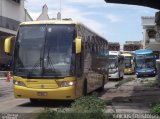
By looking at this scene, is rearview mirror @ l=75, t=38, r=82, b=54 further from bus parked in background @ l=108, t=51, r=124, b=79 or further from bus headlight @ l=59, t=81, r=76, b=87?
bus parked in background @ l=108, t=51, r=124, b=79

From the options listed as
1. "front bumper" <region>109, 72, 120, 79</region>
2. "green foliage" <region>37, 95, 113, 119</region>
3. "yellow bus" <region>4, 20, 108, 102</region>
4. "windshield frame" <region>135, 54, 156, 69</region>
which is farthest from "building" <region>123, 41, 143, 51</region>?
"green foliage" <region>37, 95, 113, 119</region>

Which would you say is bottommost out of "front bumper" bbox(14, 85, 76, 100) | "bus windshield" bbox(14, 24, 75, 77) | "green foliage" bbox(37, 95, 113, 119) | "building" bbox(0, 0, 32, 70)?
"front bumper" bbox(14, 85, 76, 100)

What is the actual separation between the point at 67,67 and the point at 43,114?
281 inches

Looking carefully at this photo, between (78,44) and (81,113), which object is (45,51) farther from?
(81,113)

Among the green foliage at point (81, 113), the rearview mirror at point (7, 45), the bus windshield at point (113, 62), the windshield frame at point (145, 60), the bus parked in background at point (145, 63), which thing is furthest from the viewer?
the windshield frame at point (145, 60)

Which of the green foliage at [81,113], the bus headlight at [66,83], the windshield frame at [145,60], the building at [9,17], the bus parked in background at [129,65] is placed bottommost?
the bus parked in background at [129,65]

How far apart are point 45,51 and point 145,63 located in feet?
144

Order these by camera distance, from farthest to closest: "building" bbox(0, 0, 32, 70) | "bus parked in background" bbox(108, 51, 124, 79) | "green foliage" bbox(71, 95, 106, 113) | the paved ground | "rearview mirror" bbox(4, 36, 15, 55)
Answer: "building" bbox(0, 0, 32, 70)
"bus parked in background" bbox(108, 51, 124, 79)
"rearview mirror" bbox(4, 36, 15, 55)
the paved ground
"green foliage" bbox(71, 95, 106, 113)

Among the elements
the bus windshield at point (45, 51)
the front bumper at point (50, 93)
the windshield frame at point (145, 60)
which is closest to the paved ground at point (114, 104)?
the front bumper at point (50, 93)

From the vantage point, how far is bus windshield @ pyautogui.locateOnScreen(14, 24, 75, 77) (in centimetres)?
1981

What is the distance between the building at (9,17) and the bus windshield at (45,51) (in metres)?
45.2

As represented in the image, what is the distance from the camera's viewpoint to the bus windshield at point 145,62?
62781 millimetres

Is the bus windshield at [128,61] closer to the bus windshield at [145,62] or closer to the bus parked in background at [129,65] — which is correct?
the bus parked in background at [129,65]

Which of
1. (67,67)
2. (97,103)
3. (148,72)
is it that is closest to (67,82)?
(67,67)
